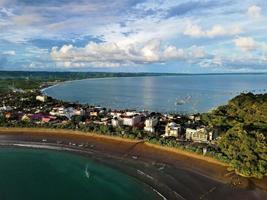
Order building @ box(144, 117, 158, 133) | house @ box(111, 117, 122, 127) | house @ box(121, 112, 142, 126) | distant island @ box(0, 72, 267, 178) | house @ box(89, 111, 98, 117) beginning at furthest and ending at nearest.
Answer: house @ box(89, 111, 98, 117) → house @ box(121, 112, 142, 126) → house @ box(111, 117, 122, 127) → building @ box(144, 117, 158, 133) → distant island @ box(0, 72, 267, 178)

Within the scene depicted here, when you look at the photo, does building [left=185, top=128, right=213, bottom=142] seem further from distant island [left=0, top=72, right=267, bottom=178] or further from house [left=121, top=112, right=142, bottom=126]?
house [left=121, top=112, right=142, bottom=126]

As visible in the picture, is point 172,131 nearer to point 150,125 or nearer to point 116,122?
point 150,125

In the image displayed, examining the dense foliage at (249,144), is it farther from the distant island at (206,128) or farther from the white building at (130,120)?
the white building at (130,120)

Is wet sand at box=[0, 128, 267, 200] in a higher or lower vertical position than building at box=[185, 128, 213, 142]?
lower

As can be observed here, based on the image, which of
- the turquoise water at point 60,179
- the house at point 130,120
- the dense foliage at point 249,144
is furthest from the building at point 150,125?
the turquoise water at point 60,179

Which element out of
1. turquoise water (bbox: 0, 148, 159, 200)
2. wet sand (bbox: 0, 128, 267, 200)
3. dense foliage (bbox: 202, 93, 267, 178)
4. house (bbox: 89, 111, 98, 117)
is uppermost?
dense foliage (bbox: 202, 93, 267, 178)

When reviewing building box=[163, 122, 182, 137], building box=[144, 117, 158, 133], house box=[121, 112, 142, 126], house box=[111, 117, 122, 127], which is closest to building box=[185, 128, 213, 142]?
building box=[163, 122, 182, 137]

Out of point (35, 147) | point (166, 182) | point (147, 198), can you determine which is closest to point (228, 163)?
point (166, 182)

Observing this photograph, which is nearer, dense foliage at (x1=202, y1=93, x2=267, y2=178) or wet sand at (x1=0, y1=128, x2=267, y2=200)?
wet sand at (x1=0, y1=128, x2=267, y2=200)

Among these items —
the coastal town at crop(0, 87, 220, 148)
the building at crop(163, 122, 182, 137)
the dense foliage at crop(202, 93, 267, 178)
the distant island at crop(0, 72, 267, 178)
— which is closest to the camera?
the dense foliage at crop(202, 93, 267, 178)
